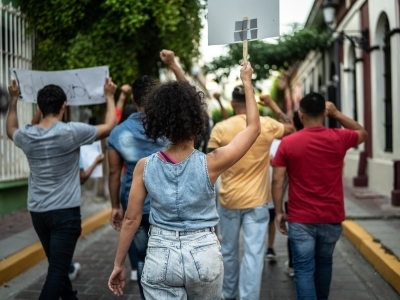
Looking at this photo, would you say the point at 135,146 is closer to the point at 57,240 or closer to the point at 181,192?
the point at 57,240

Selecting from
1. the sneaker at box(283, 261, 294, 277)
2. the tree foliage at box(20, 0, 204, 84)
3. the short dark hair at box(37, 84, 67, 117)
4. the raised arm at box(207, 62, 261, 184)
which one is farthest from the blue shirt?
the tree foliage at box(20, 0, 204, 84)

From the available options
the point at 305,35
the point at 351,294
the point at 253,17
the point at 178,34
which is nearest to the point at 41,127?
the point at 253,17

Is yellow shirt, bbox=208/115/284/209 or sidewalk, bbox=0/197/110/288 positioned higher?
yellow shirt, bbox=208/115/284/209

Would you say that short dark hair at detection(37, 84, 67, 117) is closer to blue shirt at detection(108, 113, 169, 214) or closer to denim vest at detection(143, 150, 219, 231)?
blue shirt at detection(108, 113, 169, 214)

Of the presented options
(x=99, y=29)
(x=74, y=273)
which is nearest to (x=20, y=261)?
(x=74, y=273)

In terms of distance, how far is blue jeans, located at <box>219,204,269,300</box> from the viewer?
4461 mm

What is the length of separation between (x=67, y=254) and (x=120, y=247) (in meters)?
1.49

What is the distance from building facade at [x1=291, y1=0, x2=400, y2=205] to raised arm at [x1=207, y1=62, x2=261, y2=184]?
7.22 m

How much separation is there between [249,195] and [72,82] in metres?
1.97

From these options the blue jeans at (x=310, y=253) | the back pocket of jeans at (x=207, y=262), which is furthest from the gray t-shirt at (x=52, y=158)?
the back pocket of jeans at (x=207, y=262)

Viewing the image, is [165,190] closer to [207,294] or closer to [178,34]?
[207,294]

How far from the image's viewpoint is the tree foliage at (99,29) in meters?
9.45

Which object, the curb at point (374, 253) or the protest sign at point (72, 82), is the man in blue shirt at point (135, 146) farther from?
the curb at point (374, 253)

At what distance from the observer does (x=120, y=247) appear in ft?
9.36
